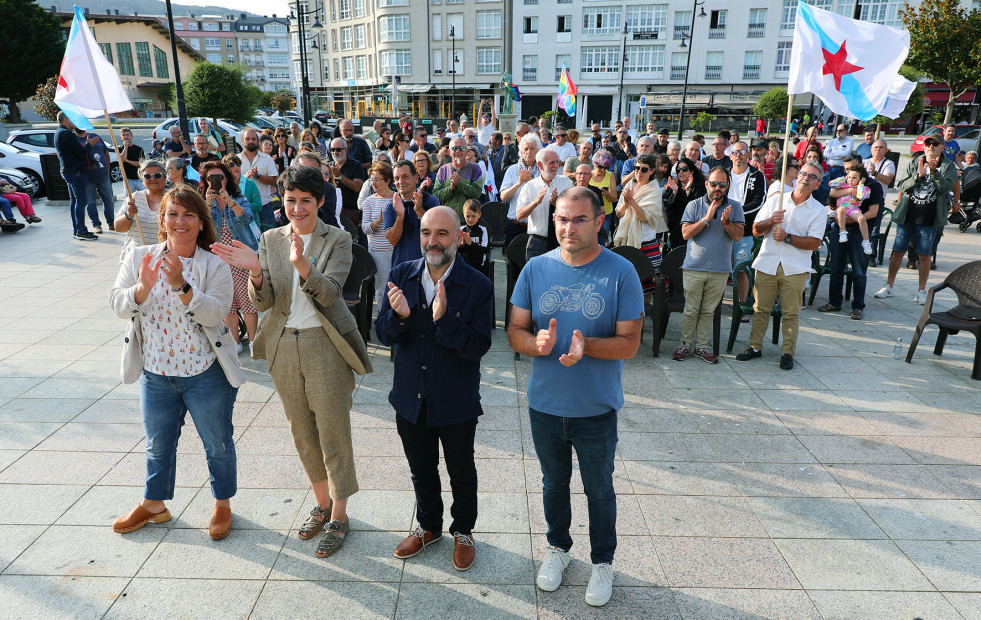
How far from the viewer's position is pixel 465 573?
338 centimetres

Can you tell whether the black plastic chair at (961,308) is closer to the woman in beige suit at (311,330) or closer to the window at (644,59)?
the woman in beige suit at (311,330)

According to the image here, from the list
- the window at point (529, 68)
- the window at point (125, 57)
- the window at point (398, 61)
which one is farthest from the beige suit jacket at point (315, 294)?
the window at point (125, 57)

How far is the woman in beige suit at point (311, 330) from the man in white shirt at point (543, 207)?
3.30 m

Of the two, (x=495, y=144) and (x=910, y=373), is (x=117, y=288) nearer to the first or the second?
(x=910, y=373)

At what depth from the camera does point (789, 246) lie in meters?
6.15

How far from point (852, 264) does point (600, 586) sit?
6.61m

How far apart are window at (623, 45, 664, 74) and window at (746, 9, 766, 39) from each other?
7.41 meters

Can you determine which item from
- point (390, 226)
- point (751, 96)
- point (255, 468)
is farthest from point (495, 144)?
point (751, 96)

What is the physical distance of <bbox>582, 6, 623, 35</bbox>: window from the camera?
5560 cm

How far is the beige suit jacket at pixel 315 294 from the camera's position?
3334mm

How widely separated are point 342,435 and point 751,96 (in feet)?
192

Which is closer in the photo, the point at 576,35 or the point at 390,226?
the point at 390,226

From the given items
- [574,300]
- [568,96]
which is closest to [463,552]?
[574,300]

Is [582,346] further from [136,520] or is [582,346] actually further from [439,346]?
[136,520]
